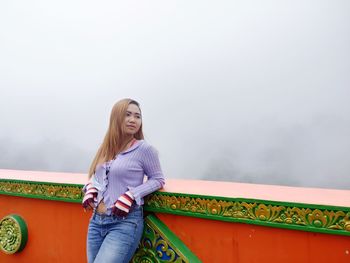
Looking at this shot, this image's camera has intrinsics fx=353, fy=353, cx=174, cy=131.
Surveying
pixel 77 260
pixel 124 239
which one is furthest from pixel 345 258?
pixel 77 260

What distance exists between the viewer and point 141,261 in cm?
178

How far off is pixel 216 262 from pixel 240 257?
13 cm

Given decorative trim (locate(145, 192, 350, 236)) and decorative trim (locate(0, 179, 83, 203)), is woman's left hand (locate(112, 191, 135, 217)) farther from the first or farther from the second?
decorative trim (locate(0, 179, 83, 203))

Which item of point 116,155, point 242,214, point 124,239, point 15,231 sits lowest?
point 15,231

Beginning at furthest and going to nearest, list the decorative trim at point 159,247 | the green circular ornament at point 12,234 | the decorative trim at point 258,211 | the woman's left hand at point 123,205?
the green circular ornament at point 12,234 → the decorative trim at point 159,247 → the woman's left hand at point 123,205 → the decorative trim at point 258,211

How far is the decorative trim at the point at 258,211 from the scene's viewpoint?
4.20 ft

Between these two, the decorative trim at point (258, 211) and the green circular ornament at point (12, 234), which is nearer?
the decorative trim at point (258, 211)

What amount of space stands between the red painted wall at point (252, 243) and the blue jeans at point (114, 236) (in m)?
0.20

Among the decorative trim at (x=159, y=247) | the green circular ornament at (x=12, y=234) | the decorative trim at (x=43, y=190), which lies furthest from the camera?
the green circular ornament at (x=12, y=234)

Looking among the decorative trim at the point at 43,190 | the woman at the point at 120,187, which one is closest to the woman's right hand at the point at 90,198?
the woman at the point at 120,187

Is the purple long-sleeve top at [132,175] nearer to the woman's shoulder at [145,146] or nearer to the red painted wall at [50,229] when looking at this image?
the woman's shoulder at [145,146]

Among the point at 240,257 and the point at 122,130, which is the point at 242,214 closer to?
the point at 240,257

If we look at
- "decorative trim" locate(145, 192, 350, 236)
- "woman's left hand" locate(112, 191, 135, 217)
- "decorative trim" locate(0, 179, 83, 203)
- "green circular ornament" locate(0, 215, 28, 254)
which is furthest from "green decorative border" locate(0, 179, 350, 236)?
"green circular ornament" locate(0, 215, 28, 254)

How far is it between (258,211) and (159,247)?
22.5 inches
